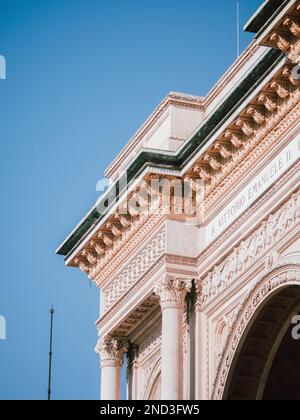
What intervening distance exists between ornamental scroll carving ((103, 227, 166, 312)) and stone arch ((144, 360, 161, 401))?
166 cm

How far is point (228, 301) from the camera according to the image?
3453cm

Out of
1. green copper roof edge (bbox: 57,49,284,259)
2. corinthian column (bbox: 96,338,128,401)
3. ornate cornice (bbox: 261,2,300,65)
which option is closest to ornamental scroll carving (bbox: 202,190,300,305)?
green copper roof edge (bbox: 57,49,284,259)

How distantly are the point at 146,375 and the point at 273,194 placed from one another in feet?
23.2

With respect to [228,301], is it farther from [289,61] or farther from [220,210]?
[289,61]

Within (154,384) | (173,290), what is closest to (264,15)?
(173,290)

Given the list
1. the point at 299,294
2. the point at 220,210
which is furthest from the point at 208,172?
the point at 299,294

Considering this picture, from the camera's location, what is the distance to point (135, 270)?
1473 inches

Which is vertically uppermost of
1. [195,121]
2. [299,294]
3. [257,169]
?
[195,121]

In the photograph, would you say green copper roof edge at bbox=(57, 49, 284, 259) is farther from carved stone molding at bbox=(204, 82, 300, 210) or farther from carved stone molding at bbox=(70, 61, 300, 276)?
carved stone molding at bbox=(204, 82, 300, 210)

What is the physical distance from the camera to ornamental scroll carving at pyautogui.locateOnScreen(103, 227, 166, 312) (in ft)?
119

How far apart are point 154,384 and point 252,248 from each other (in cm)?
553

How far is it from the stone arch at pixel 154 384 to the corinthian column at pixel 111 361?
61cm

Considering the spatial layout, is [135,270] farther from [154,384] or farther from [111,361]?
[154,384]

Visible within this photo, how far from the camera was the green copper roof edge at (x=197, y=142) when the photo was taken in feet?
107
